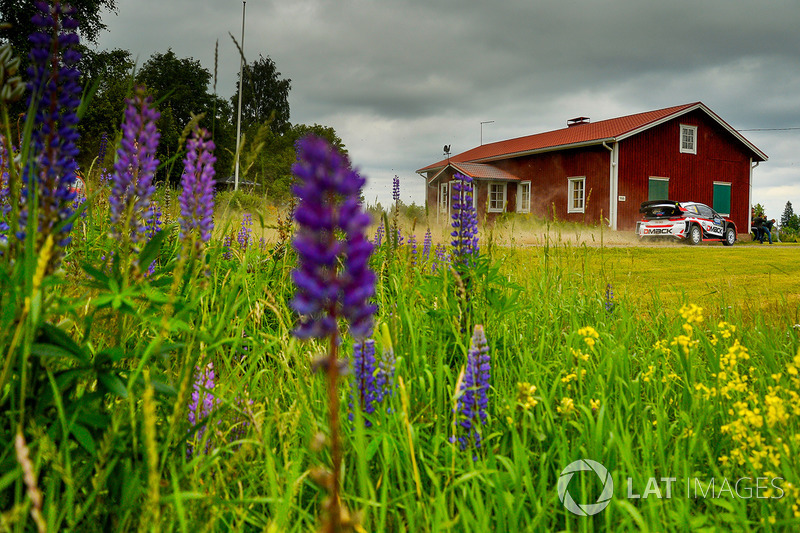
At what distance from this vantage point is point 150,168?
1.69 metres

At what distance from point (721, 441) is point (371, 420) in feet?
4.52

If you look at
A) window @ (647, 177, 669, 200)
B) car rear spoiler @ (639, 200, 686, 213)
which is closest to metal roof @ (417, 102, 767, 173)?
window @ (647, 177, 669, 200)

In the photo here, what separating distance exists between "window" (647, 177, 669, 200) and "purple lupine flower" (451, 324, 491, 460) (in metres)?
25.0

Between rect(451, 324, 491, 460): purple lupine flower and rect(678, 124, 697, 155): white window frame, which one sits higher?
rect(678, 124, 697, 155): white window frame

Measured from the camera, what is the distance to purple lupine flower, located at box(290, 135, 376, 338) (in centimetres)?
64

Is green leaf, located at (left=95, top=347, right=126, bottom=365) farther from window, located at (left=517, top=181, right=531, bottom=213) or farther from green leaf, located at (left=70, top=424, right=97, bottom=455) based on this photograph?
window, located at (left=517, top=181, right=531, bottom=213)

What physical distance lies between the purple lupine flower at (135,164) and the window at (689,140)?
27.6 m

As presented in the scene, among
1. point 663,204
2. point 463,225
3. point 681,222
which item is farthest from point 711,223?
point 463,225

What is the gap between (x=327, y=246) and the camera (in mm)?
649

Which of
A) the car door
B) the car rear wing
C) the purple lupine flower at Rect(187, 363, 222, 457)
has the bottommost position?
the purple lupine flower at Rect(187, 363, 222, 457)

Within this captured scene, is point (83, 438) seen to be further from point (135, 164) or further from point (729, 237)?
point (729, 237)

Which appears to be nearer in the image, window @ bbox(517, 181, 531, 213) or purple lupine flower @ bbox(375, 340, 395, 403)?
purple lupine flower @ bbox(375, 340, 395, 403)

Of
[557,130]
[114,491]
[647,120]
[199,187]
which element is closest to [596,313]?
[199,187]

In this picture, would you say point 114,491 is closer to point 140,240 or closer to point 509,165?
point 140,240
